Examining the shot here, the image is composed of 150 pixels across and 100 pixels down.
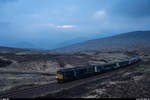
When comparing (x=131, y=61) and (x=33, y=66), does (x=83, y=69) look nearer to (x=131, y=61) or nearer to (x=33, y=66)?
(x=33, y=66)

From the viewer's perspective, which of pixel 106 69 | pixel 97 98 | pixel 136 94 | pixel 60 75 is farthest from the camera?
pixel 106 69

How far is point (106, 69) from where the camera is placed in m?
38.3

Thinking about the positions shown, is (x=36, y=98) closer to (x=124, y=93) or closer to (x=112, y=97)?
(x=112, y=97)

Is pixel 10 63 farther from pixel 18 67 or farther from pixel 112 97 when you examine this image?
pixel 112 97

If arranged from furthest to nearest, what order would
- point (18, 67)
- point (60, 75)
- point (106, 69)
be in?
1. point (18, 67)
2. point (106, 69)
3. point (60, 75)

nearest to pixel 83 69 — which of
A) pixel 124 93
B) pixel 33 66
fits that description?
pixel 124 93

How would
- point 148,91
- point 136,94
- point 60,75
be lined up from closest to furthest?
point 136,94 < point 148,91 < point 60,75

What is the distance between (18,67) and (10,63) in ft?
13.6

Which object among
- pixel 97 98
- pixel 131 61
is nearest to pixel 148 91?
pixel 97 98

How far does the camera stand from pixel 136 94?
1702 centimetres

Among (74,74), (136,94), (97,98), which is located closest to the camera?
(97,98)

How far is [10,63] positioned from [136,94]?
42221 mm

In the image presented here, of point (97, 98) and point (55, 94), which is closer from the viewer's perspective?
point (97, 98)

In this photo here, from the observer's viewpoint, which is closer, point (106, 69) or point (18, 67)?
point (106, 69)
